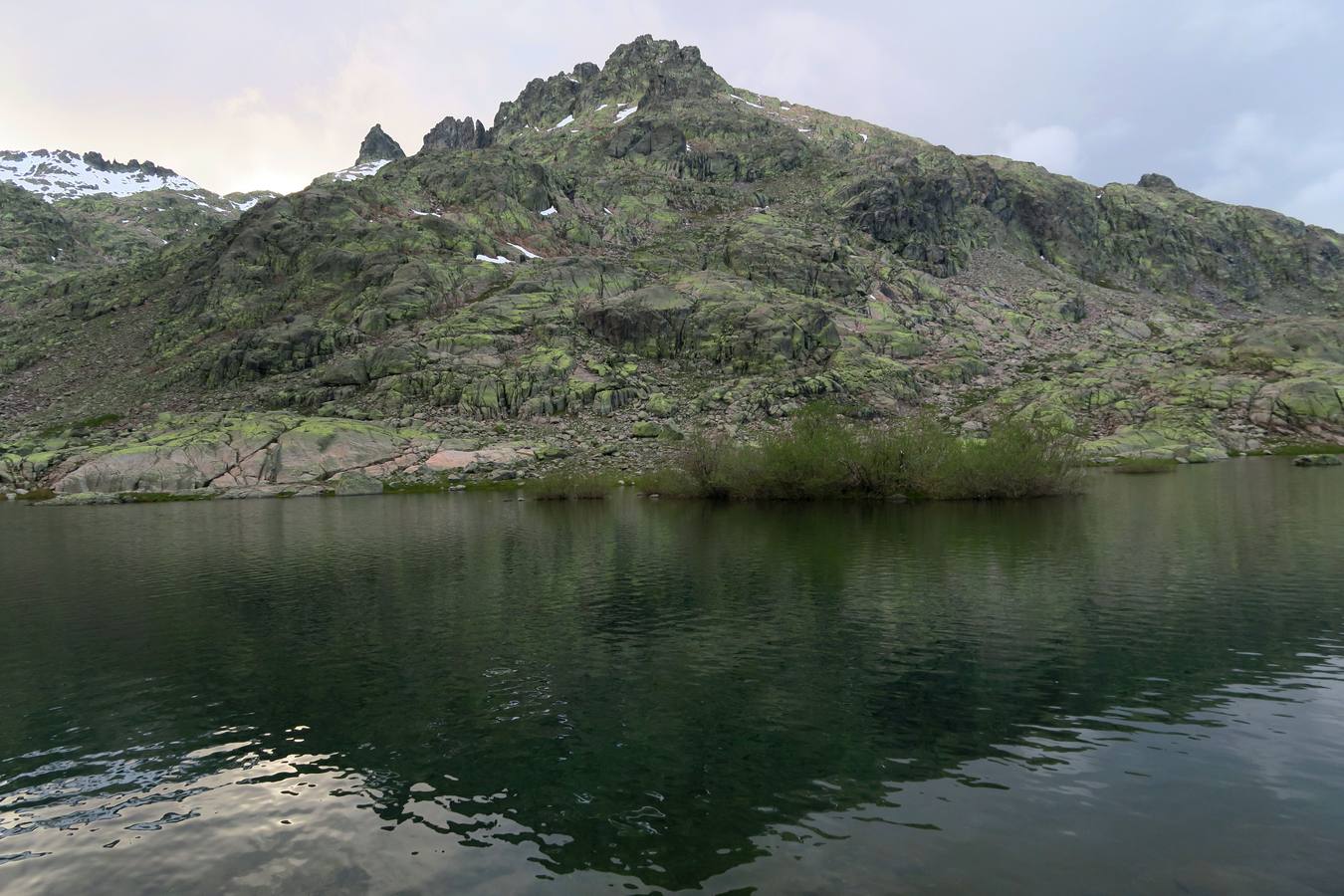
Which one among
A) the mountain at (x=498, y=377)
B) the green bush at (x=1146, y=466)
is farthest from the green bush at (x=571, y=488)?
the green bush at (x=1146, y=466)

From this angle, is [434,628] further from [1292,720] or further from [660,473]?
[660,473]

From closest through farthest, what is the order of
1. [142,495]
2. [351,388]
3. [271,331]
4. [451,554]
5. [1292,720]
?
[1292,720] < [451,554] < [142,495] < [351,388] < [271,331]

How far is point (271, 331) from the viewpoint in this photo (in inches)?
6875

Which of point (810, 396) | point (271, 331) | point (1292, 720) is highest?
point (271, 331)

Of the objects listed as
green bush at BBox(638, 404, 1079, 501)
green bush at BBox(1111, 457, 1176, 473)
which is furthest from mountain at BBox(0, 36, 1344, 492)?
green bush at BBox(638, 404, 1079, 501)

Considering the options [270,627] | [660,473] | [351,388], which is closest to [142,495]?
[351,388]

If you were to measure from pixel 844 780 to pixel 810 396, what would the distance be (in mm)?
151585

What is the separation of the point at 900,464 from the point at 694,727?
73.1 m

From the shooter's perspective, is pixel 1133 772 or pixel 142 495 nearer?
pixel 1133 772

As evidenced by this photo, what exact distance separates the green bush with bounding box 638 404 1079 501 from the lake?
1444 inches

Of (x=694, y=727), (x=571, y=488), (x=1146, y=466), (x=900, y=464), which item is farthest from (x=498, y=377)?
(x=694, y=727)

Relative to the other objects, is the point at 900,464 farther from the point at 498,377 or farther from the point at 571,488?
the point at 498,377

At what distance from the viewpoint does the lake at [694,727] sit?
569 inches

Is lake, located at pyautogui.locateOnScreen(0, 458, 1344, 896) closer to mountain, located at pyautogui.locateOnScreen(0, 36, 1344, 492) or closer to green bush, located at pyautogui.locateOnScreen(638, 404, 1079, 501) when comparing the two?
green bush, located at pyautogui.locateOnScreen(638, 404, 1079, 501)
